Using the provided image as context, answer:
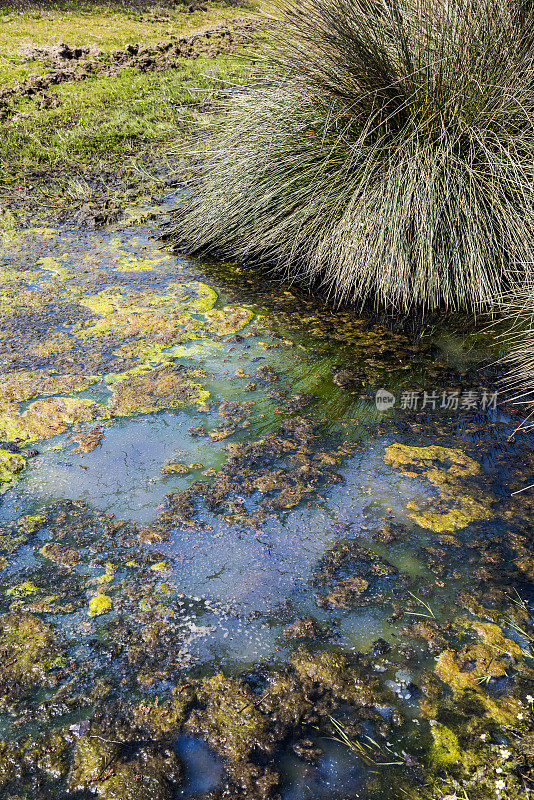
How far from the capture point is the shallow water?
1659 mm

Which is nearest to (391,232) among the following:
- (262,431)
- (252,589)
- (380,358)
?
(380,358)

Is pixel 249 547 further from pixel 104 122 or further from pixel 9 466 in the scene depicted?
pixel 104 122

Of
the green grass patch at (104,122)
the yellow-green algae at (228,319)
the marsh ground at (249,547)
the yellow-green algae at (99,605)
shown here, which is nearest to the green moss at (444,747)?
the marsh ground at (249,547)

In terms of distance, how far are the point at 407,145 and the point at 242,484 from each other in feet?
6.94

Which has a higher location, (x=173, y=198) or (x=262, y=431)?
(x=173, y=198)

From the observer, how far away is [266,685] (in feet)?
5.06

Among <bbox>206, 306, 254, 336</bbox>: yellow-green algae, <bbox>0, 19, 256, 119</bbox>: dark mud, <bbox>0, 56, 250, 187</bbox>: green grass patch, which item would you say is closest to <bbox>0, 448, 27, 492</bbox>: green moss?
<bbox>206, 306, 254, 336</bbox>: yellow-green algae

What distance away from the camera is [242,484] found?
7.23 feet

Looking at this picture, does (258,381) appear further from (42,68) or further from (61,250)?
(42,68)

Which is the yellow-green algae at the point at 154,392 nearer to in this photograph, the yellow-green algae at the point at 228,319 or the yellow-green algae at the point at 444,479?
the yellow-green algae at the point at 228,319

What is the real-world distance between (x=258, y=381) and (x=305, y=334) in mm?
540

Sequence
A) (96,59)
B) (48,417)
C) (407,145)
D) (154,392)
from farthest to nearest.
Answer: (96,59) → (407,145) → (154,392) → (48,417)

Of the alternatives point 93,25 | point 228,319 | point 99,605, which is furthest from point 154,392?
point 93,25

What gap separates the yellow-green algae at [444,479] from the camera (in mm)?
2072
